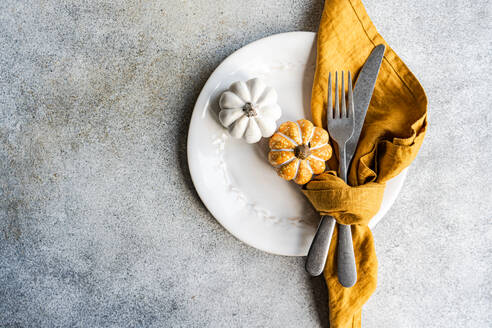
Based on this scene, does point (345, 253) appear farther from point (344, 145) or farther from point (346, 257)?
point (344, 145)

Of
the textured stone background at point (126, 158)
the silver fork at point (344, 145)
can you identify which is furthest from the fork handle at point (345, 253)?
the textured stone background at point (126, 158)

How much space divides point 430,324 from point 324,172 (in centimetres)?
63

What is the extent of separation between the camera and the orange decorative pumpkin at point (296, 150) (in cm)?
89

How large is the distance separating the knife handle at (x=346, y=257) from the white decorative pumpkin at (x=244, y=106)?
35 cm

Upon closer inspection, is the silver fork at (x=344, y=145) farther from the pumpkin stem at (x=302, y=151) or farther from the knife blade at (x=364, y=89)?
the pumpkin stem at (x=302, y=151)

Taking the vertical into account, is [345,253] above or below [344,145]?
below

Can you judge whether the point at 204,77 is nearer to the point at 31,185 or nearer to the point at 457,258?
the point at 31,185

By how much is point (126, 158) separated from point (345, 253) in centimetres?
71

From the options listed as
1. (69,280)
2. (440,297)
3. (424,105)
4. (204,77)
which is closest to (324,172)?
(424,105)

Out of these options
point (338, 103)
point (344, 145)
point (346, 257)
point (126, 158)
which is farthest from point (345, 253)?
point (126, 158)

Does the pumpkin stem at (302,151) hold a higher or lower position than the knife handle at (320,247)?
higher

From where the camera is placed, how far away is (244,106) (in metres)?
0.88

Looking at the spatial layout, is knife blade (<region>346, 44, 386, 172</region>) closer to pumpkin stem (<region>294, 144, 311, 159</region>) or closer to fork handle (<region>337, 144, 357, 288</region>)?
Result: fork handle (<region>337, 144, 357, 288</region>)

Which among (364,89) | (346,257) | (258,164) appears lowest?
(346,257)
